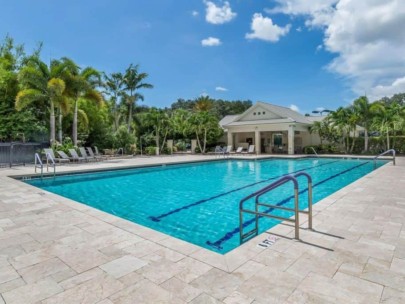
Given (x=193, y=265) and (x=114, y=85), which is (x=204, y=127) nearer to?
(x=114, y=85)

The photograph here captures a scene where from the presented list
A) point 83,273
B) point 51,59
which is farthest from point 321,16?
point 51,59

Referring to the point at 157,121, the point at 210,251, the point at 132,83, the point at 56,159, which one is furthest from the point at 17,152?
the point at 210,251

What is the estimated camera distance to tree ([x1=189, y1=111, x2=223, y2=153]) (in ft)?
89.4

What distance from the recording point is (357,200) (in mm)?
6219

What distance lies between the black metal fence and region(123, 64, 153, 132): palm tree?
13.4m

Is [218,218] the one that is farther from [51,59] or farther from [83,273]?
[51,59]

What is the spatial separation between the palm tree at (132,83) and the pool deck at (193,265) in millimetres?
26574

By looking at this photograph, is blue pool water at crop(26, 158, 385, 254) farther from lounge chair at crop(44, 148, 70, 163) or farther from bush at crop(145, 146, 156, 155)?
bush at crop(145, 146, 156, 155)

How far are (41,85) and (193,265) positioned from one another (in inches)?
729

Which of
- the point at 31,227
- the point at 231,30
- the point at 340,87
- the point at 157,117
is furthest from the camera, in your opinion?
the point at 340,87

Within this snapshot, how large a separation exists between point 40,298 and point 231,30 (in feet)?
60.9

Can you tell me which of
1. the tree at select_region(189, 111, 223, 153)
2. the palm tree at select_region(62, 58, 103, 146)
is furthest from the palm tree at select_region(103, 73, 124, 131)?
the palm tree at select_region(62, 58, 103, 146)

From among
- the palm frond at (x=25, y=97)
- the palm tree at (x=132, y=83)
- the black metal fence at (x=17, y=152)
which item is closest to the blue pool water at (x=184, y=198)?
the black metal fence at (x=17, y=152)

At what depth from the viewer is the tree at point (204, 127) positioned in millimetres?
27234
